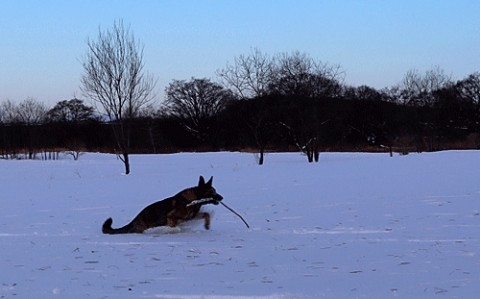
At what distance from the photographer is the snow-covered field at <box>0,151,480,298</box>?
498 cm

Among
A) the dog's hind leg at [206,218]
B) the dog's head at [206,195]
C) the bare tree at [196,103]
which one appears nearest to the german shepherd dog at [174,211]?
the dog's head at [206,195]

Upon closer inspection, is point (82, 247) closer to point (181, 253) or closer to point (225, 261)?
point (181, 253)

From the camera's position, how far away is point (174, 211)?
28.5ft

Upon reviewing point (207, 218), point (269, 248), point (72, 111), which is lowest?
point (269, 248)

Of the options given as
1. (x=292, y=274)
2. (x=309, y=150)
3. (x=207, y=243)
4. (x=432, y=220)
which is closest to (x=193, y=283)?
(x=292, y=274)

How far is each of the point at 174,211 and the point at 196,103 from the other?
245ft

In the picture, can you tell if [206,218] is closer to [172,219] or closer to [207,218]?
[207,218]

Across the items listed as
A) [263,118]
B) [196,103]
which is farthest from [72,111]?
[263,118]

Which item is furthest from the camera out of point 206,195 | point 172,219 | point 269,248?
point 206,195

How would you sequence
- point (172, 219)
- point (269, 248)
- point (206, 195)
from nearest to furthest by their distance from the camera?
point (269, 248)
point (172, 219)
point (206, 195)

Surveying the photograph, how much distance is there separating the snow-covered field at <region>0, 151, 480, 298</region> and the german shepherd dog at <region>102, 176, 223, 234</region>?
17cm

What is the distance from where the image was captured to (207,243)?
7641 millimetres

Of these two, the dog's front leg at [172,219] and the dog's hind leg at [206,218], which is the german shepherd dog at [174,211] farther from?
the dog's hind leg at [206,218]

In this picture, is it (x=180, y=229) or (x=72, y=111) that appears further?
(x=72, y=111)
